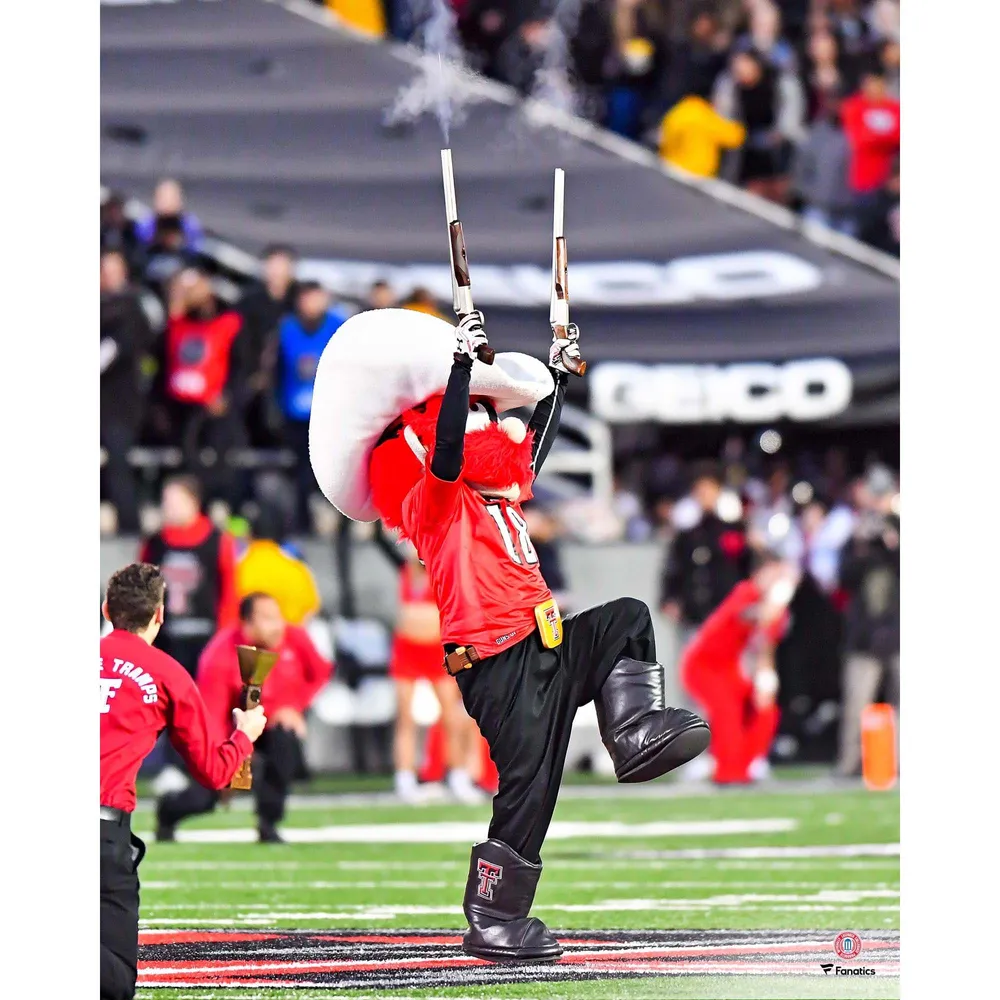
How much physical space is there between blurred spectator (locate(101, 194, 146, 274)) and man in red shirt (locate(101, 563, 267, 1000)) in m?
7.11

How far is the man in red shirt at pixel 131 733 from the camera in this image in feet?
14.5

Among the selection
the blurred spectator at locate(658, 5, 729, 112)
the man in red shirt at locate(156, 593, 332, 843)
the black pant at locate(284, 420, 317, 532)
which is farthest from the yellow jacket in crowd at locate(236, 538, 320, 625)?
the blurred spectator at locate(658, 5, 729, 112)

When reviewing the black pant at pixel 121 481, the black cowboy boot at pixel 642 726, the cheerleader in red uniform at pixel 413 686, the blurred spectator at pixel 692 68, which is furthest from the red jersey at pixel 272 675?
the blurred spectator at pixel 692 68

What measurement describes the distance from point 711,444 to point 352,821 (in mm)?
4425

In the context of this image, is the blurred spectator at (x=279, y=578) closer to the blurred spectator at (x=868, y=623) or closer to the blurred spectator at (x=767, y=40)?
the blurred spectator at (x=868, y=623)

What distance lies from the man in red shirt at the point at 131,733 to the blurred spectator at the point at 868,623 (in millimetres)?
7631

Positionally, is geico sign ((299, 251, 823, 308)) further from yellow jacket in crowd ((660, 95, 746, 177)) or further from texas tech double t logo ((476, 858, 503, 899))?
texas tech double t logo ((476, 858, 503, 899))

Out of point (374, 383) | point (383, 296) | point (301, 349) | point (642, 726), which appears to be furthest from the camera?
point (383, 296)

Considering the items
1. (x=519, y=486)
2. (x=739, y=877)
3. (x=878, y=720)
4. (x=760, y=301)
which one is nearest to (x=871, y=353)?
(x=760, y=301)

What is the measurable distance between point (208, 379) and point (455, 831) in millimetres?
3571

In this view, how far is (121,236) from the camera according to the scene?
1171cm

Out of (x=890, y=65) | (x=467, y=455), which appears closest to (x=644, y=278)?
(x=890, y=65)

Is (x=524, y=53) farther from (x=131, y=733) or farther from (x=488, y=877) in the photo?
(x=131, y=733)
